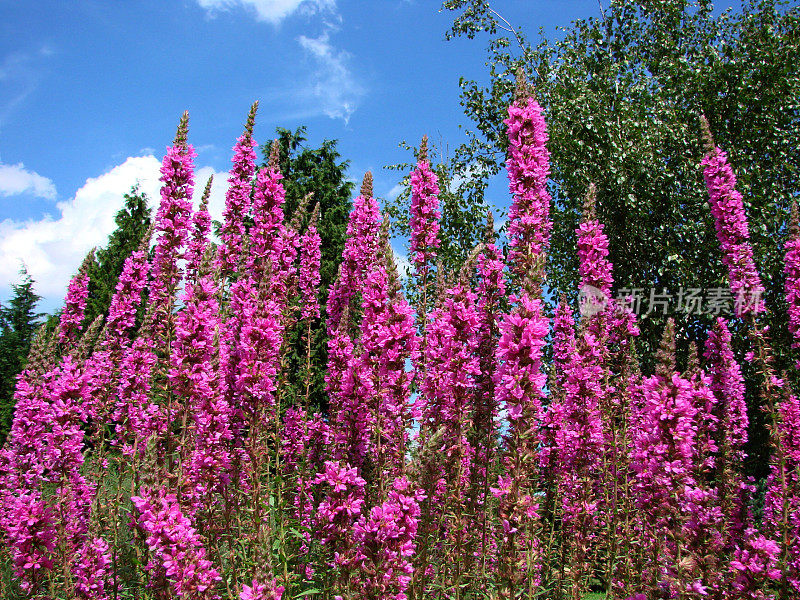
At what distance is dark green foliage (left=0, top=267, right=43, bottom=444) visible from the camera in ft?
49.2

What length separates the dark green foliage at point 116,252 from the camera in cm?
1875

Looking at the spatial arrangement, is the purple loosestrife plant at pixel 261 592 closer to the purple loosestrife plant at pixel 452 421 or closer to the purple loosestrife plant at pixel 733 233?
the purple loosestrife plant at pixel 452 421

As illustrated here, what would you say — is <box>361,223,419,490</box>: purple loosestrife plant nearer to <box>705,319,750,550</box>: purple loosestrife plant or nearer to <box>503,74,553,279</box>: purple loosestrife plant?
<box>503,74,553,279</box>: purple loosestrife plant

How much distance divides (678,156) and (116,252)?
21.5 metres

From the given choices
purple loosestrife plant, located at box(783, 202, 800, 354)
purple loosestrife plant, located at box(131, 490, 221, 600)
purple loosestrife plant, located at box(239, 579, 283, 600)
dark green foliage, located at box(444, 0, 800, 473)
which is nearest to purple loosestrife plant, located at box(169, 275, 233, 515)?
purple loosestrife plant, located at box(131, 490, 221, 600)

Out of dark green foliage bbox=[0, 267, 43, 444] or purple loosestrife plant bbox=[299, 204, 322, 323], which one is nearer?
purple loosestrife plant bbox=[299, 204, 322, 323]

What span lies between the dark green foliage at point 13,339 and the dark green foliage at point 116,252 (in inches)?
91.4

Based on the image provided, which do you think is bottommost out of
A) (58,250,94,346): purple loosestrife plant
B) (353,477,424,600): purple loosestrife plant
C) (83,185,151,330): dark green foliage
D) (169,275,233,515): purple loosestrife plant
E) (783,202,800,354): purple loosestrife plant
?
(353,477,424,600): purple loosestrife plant

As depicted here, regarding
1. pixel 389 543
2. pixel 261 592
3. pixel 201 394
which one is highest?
pixel 201 394

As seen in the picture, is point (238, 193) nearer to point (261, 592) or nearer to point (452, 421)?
point (452, 421)

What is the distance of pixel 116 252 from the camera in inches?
875

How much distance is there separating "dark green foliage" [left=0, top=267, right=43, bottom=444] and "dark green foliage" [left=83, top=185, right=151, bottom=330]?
7.62 ft

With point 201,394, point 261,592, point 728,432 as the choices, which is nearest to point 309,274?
point 201,394

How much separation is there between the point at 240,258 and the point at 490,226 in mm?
2212
